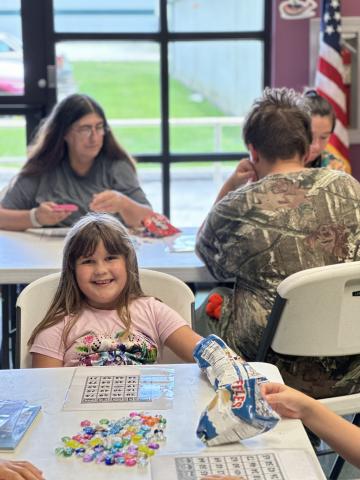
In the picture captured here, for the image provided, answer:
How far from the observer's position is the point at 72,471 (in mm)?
1362

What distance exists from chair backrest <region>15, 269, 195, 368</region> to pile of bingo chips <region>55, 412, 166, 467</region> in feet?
1.95

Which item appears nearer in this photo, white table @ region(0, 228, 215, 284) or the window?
white table @ region(0, 228, 215, 284)

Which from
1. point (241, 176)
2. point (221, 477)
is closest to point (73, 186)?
point (241, 176)

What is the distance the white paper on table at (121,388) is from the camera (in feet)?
5.37

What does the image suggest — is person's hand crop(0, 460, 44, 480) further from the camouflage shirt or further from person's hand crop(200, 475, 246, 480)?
the camouflage shirt

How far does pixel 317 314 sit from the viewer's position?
2145 millimetres

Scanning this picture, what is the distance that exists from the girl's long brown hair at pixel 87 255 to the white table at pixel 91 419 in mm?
349

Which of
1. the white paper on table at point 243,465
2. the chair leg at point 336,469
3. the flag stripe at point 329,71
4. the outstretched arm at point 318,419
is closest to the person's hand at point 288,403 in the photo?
the outstretched arm at point 318,419

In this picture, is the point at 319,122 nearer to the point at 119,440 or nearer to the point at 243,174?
the point at 243,174

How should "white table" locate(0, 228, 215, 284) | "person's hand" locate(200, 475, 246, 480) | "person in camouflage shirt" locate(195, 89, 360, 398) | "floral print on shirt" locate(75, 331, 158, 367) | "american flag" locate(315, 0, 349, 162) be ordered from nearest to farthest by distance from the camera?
"person's hand" locate(200, 475, 246, 480) → "floral print on shirt" locate(75, 331, 158, 367) → "person in camouflage shirt" locate(195, 89, 360, 398) → "white table" locate(0, 228, 215, 284) → "american flag" locate(315, 0, 349, 162)

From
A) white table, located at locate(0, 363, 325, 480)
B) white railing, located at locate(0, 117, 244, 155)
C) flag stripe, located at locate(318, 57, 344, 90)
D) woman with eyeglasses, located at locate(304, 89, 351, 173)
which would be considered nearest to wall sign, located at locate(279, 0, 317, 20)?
flag stripe, located at locate(318, 57, 344, 90)

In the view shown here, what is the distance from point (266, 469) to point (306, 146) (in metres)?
1.35

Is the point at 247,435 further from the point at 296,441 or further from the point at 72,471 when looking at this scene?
the point at 72,471

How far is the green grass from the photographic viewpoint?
A: 483cm
